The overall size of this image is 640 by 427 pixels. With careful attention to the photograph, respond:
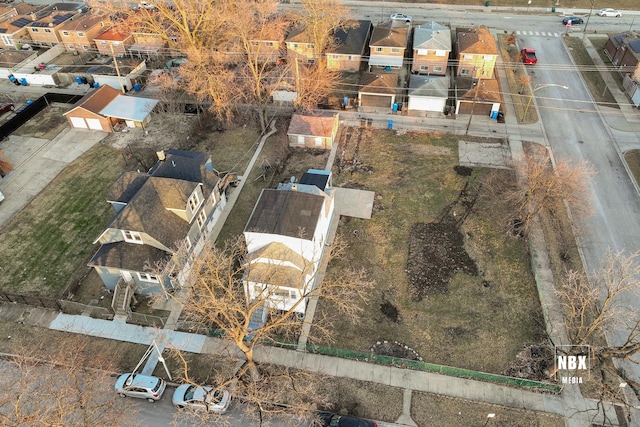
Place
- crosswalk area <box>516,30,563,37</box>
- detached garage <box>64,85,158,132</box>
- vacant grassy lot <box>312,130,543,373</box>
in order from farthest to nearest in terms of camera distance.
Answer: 1. crosswalk area <box>516,30,563,37</box>
2. detached garage <box>64,85,158,132</box>
3. vacant grassy lot <box>312,130,543,373</box>

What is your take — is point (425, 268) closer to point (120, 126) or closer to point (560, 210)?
point (560, 210)

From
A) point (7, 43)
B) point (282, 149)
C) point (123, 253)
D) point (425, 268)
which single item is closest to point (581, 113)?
point (425, 268)

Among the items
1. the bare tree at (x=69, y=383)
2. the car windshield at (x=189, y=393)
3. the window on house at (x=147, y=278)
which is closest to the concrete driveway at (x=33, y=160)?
the bare tree at (x=69, y=383)

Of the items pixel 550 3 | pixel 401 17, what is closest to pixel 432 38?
pixel 401 17

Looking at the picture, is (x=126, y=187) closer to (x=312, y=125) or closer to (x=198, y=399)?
(x=198, y=399)

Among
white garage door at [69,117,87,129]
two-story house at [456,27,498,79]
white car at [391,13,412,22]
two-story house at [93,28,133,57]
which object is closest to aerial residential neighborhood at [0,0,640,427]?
two-story house at [456,27,498,79]

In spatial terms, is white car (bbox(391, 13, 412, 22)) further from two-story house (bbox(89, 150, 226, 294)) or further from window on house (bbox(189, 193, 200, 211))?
window on house (bbox(189, 193, 200, 211))
